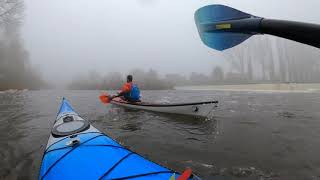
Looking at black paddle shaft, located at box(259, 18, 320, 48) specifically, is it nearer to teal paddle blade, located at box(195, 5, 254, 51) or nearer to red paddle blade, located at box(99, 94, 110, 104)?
teal paddle blade, located at box(195, 5, 254, 51)

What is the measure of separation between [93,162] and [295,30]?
3.39 m

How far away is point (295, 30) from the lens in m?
2.82

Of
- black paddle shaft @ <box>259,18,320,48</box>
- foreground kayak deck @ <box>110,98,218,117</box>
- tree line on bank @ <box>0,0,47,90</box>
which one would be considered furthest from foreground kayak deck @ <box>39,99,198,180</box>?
tree line on bank @ <box>0,0,47,90</box>

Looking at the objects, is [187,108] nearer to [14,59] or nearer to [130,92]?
[130,92]

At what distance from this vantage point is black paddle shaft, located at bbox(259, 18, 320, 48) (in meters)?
2.68

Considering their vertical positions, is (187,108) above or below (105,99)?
→ below

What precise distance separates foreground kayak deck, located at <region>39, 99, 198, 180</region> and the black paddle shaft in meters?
2.10

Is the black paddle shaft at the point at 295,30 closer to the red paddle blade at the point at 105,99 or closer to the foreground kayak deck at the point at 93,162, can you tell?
the foreground kayak deck at the point at 93,162

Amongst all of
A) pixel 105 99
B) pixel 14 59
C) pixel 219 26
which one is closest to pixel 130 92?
Result: pixel 105 99

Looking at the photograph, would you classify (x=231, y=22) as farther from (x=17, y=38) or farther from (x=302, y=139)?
(x=17, y=38)

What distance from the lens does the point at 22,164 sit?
5.67 meters

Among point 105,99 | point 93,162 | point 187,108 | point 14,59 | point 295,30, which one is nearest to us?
point 295,30

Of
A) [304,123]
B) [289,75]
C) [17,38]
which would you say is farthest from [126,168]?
[289,75]

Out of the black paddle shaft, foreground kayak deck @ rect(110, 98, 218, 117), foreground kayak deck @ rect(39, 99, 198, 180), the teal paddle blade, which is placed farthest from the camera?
foreground kayak deck @ rect(110, 98, 218, 117)
